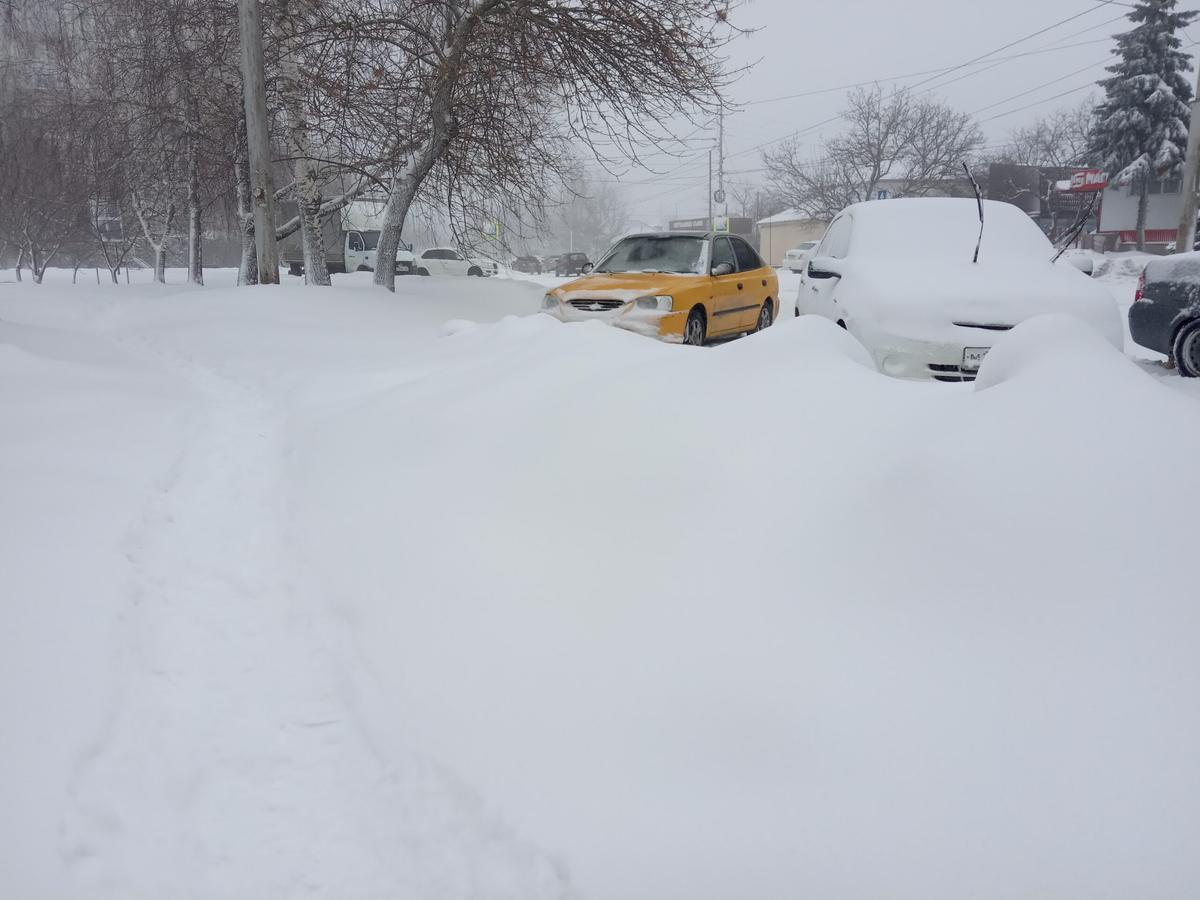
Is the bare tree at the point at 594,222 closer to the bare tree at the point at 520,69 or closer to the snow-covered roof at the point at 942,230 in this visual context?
the bare tree at the point at 520,69

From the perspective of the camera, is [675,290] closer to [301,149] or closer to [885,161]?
[301,149]

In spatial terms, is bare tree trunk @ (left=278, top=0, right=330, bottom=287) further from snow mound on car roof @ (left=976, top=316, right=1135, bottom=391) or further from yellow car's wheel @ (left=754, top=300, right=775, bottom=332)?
snow mound on car roof @ (left=976, top=316, right=1135, bottom=391)

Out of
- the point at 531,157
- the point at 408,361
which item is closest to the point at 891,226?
the point at 408,361

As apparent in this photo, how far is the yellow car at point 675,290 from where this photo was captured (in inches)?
351

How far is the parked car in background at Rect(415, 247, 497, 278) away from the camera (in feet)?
95.6

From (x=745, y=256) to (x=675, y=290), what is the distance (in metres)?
2.59

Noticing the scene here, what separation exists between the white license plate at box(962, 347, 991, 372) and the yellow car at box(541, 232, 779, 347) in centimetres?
376

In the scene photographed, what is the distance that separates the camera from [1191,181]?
18.1 metres

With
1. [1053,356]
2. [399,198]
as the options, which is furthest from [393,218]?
[1053,356]

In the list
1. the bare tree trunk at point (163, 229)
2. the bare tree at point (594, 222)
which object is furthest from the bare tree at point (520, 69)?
the bare tree at point (594, 222)

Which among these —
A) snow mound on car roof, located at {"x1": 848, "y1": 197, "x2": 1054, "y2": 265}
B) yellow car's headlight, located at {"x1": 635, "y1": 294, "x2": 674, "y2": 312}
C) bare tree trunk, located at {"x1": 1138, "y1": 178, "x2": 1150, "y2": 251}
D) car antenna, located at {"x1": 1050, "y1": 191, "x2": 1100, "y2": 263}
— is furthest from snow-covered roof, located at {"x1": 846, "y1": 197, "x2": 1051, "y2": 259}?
bare tree trunk, located at {"x1": 1138, "y1": 178, "x2": 1150, "y2": 251}

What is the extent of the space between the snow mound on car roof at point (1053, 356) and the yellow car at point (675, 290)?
589 centimetres

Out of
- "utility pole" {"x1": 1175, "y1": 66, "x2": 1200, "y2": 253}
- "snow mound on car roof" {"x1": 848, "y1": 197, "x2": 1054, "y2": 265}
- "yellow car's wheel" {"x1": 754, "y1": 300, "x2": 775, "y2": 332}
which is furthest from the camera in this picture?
"utility pole" {"x1": 1175, "y1": 66, "x2": 1200, "y2": 253}

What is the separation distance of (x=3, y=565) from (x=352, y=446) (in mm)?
2081
